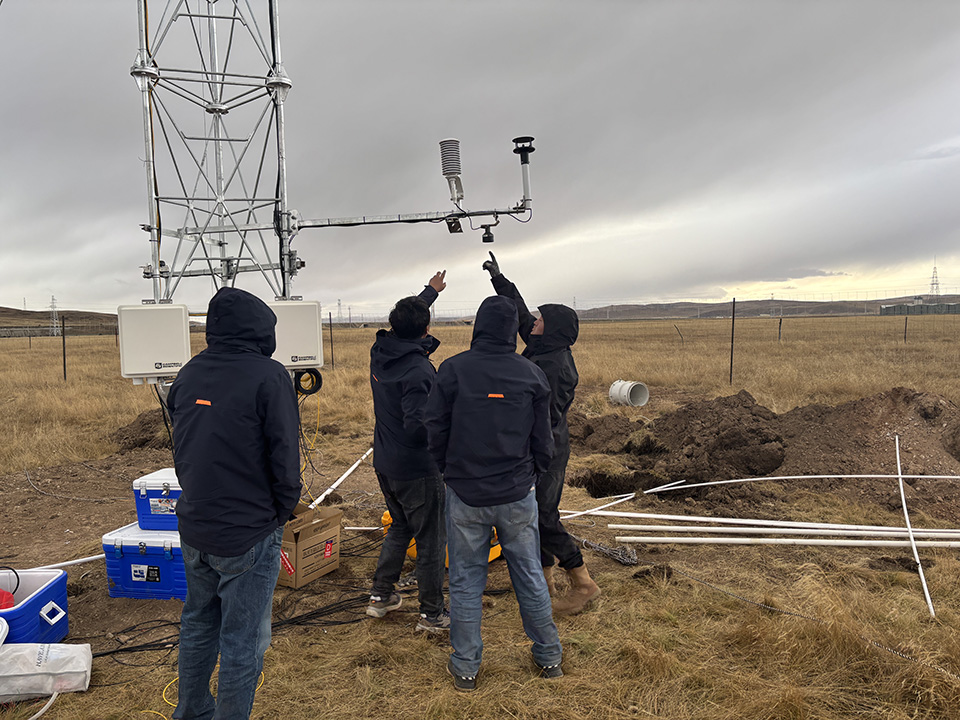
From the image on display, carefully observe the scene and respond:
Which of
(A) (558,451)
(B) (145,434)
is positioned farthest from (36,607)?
(B) (145,434)

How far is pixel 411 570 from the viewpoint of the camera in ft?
18.3

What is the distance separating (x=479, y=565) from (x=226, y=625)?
1478 millimetres

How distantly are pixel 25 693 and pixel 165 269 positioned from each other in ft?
12.1

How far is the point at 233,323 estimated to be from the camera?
3.02 meters

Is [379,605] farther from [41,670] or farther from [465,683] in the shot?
[41,670]

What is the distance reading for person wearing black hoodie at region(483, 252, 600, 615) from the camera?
15.2 ft

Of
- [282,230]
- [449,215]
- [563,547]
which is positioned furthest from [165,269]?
[563,547]

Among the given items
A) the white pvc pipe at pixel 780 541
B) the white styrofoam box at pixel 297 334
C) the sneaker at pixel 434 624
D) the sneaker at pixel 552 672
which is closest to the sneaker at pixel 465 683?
the sneaker at pixel 552 672

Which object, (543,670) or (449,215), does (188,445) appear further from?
(449,215)

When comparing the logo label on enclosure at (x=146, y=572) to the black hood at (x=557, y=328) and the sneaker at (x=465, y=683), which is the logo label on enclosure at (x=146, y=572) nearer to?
the sneaker at (x=465, y=683)

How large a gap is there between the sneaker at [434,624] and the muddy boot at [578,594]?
33.8 inches

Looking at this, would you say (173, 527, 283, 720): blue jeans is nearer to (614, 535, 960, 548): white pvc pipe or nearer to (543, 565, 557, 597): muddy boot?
(543, 565, 557, 597): muddy boot

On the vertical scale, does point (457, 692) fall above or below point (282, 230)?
below

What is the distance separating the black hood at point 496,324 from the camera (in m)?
3.77
